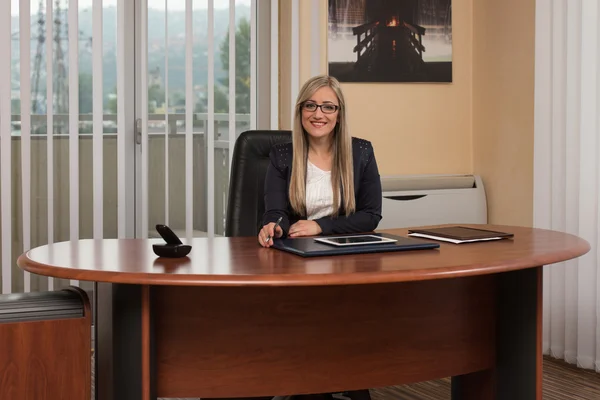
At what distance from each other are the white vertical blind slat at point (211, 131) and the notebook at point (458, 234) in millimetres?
1695

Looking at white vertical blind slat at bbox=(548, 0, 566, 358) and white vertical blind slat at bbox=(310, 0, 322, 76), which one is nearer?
white vertical blind slat at bbox=(548, 0, 566, 358)

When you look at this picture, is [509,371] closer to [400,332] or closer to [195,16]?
[400,332]

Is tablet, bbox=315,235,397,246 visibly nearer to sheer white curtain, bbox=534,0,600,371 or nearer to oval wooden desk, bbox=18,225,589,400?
oval wooden desk, bbox=18,225,589,400

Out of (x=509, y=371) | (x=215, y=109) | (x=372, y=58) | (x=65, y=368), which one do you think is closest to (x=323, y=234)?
(x=509, y=371)

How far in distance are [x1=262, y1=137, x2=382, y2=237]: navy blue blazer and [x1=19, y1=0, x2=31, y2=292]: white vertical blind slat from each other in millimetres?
1370

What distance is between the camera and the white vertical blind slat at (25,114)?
3.61 meters

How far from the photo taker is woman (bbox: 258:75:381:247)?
→ 2809 mm

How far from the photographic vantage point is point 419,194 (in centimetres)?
429

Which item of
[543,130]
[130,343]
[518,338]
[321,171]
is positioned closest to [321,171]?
[321,171]

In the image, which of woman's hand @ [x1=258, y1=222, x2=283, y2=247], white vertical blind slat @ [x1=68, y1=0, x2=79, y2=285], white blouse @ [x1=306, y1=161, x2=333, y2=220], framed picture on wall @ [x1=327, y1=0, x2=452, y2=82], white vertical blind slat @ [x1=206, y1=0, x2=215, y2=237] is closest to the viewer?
woman's hand @ [x1=258, y1=222, x2=283, y2=247]

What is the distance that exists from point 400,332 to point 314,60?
2262 millimetres

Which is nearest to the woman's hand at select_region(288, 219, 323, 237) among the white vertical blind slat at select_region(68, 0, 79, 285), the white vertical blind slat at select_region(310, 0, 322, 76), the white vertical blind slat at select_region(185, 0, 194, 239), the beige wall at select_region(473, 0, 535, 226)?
the white vertical blind slat at select_region(185, 0, 194, 239)

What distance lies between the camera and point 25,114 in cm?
365

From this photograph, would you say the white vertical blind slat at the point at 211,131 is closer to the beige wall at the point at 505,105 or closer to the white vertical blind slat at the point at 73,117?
the white vertical blind slat at the point at 73,117
